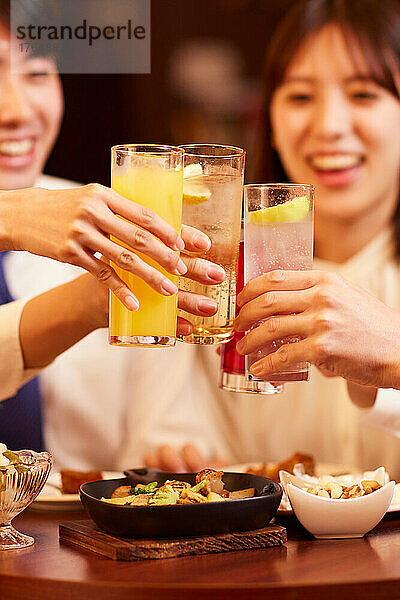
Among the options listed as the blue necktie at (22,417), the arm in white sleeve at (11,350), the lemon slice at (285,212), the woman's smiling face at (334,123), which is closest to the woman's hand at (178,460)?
the blue necktie at (22,417)

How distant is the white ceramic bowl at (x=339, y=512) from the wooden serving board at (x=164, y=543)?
65 mm

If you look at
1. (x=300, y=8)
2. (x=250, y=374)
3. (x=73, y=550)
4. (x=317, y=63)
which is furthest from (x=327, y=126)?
(x=73, y=550)

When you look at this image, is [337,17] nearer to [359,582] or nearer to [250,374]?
[250,374]

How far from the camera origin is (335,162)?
3.23 m

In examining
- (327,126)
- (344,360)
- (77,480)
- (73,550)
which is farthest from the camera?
(327,126)

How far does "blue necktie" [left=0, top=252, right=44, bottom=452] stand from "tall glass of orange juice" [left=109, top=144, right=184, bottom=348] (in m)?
1.80

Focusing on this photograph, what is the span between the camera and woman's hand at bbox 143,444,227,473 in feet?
9.88

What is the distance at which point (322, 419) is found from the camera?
331cm

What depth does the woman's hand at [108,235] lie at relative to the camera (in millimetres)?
1396

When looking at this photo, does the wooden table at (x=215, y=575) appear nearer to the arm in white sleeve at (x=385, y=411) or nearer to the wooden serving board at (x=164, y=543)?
the wooden serving board at (x=164, y=543)

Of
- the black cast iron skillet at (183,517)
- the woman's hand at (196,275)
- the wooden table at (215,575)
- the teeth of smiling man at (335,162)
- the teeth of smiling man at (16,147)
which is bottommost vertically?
the wooden table at (215,575)

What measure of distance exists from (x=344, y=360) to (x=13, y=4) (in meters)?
2.36

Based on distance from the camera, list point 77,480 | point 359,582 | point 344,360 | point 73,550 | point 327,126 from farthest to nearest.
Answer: point 327,126 → point 77,480 → point 344,360 → point 73,550 → point 359,582

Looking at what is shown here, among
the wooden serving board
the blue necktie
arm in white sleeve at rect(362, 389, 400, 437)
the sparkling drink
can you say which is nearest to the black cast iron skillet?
the wooden serving board
